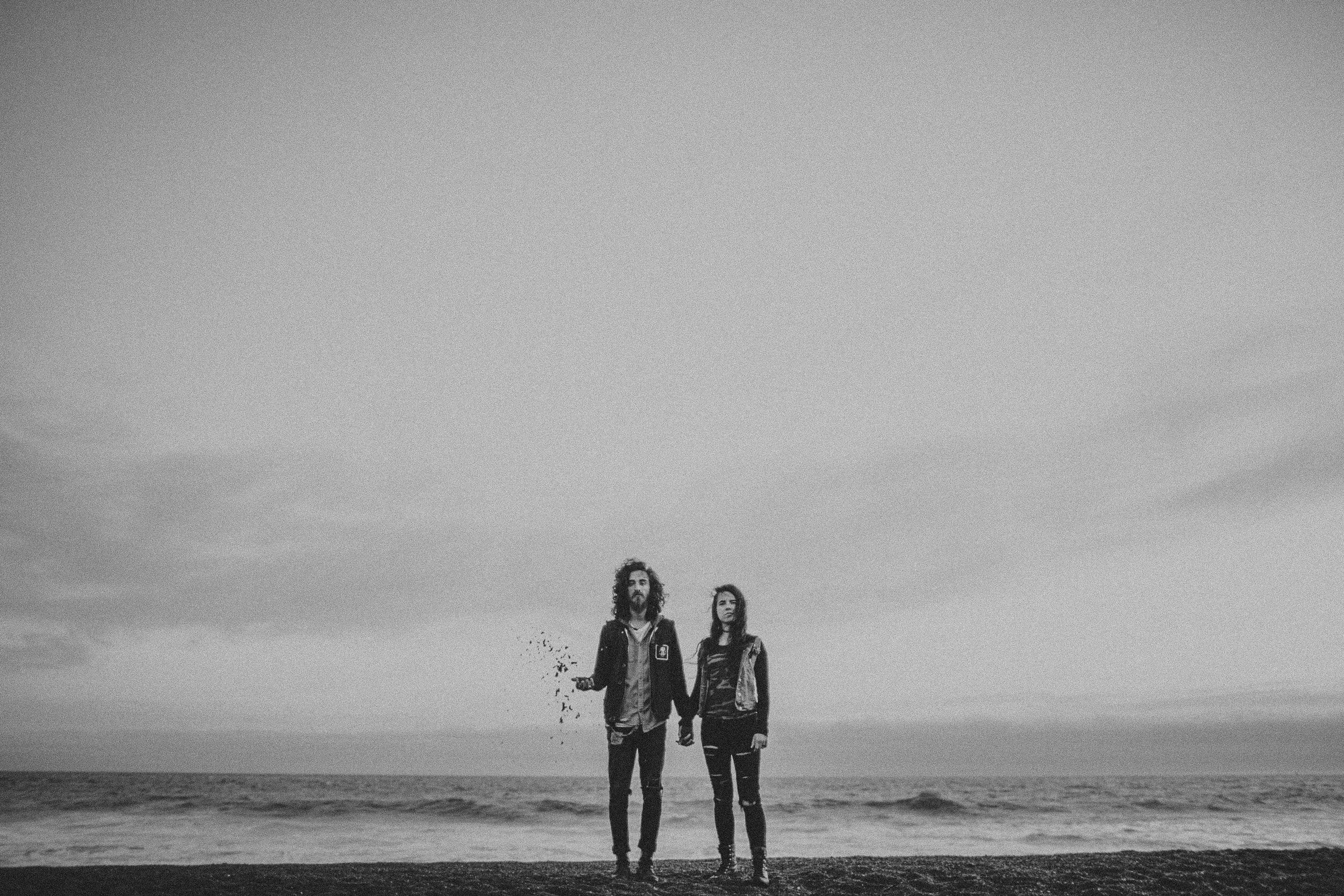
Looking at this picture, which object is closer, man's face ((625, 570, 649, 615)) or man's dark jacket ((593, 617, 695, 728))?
man's dark jacket ((593, 617, 695, 728))

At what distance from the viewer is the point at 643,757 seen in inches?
234

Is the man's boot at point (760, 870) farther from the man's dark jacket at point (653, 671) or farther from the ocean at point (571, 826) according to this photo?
the ocean at point (571, 826)

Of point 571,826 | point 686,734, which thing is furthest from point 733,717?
point 571,826

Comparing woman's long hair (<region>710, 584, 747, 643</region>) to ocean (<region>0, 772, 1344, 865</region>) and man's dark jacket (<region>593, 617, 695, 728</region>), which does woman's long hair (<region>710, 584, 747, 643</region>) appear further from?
ocean (<region>0, 772, 1344, 865</region>)

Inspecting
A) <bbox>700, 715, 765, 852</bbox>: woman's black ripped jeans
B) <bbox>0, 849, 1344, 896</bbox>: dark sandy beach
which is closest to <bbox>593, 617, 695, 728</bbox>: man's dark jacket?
<bbox>700, 715, 765, 852</bbox>: woman's black ripped jeans

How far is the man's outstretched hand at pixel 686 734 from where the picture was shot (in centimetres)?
610

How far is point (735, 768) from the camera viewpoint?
6.26m

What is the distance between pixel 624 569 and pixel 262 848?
358 inches

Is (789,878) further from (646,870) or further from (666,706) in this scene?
(666,706)

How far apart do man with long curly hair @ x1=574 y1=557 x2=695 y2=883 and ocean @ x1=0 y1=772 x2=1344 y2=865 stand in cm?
510

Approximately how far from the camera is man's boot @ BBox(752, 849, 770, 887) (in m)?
5.88

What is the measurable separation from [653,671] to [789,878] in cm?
215

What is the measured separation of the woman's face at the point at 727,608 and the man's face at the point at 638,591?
62 cm

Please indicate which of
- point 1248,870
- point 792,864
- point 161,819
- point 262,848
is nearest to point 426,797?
point 161,819
